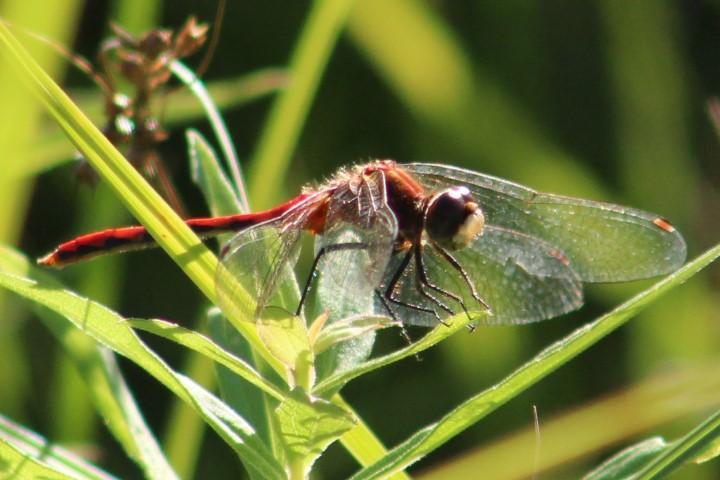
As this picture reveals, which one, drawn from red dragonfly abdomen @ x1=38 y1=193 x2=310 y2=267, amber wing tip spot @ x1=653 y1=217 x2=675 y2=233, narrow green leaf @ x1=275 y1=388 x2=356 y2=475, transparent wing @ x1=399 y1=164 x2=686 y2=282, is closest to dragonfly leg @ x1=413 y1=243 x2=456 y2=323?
transparent wing @ x1=399 y1=164 x2=686 y2=282

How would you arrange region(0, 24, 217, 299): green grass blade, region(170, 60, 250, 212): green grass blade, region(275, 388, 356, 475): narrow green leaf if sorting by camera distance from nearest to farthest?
1. region(275, 388, 356, 475): narrow green leaf
2. region(0, 24, 217, 299): green grass blade
3. region(170, 60, 250, 212): green grass blade

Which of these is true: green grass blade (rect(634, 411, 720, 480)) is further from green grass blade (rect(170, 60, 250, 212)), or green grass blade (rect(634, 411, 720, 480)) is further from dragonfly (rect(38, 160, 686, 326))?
green grass blade (rect(170, 60, 250, 212))

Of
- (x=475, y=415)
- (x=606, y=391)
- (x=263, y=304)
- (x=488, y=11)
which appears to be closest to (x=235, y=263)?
(x=263, y=304)

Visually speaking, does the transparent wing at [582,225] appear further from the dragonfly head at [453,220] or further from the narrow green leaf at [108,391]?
the narrow green leaf at [108,391]

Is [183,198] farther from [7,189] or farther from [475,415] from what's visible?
[475,415]

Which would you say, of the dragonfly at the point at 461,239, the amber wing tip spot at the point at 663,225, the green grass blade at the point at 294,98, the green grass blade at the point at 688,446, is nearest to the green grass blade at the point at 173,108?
the green grass blade at the point at 294,98

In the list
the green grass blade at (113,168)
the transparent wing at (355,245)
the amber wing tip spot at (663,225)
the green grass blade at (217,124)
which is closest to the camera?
the green grass blade at (113,168)
